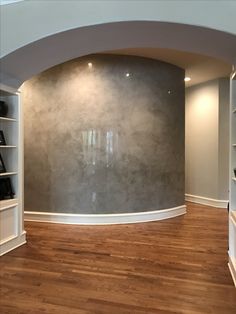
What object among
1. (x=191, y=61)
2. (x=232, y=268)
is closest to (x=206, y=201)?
(x=191, y=61)

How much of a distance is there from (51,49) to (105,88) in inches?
85.7

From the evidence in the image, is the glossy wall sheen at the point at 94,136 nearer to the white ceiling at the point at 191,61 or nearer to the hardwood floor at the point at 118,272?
the white ceiling at the point at 191,61

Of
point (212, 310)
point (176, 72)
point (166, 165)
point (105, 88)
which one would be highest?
point (176, 72)

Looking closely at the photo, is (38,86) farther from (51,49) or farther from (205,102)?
(205,102)

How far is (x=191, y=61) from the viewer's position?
17.5 ft

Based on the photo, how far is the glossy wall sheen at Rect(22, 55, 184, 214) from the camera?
5.01 meters

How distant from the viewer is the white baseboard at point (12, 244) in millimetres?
3522

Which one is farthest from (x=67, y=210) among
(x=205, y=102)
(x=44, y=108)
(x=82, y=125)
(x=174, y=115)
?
(x=205, y=102)

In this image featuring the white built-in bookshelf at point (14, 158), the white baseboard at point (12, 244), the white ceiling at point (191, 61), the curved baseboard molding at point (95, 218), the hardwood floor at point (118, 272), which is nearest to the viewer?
the hardwood floor at point (118, 272)

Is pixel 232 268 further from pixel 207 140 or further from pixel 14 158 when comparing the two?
pixel 207 140

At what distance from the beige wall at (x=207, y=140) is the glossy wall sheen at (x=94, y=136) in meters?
1.99

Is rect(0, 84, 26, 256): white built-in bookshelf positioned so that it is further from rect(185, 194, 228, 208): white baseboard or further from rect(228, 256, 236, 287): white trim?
rect(185, 194, 228, 208): white baseboard

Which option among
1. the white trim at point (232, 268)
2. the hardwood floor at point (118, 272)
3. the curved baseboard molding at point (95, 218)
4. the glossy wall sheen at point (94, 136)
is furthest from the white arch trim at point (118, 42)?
the curved baseboard molding at point (95, 218)

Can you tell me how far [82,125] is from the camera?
5000 mm
